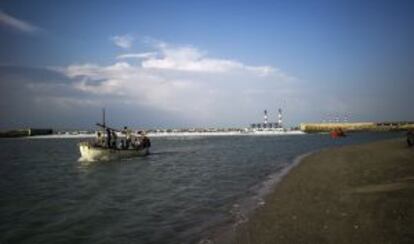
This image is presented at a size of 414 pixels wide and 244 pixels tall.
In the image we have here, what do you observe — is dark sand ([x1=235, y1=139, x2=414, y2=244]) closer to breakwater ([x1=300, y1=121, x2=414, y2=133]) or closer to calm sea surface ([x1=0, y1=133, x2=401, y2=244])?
calm sea surface ([x1=0, y1=133, x2=401, y2=244])

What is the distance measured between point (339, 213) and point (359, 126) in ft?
538

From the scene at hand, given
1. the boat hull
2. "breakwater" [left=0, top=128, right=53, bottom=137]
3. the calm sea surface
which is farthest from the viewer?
"breakwater" [left=0, top=128, right=53, bottom=137]

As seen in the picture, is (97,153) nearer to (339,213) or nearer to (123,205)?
(123,205)

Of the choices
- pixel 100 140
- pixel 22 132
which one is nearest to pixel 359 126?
pixel 22 132

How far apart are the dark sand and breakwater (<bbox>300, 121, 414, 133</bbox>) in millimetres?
149723

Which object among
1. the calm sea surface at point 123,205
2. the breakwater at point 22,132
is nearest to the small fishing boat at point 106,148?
the calm sea surface at point 123,205

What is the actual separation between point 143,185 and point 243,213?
417 inches

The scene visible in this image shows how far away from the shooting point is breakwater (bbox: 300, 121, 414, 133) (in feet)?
527

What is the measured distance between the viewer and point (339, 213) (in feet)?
42.1

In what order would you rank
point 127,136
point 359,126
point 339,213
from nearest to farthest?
point 339,213 < point 127,136 < point 359,126

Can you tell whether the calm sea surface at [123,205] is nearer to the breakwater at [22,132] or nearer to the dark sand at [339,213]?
the dark sand at [339,213]

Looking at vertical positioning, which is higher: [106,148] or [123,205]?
[106,148]

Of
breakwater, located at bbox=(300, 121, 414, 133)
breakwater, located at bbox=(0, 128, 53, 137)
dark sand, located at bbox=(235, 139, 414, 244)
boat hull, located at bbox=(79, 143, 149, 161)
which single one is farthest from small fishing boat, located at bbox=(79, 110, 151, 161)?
breakwater, located at bbox=(0, 128, 53, 137)

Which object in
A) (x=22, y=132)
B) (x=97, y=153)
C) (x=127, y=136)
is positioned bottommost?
(x=97, y=153)
